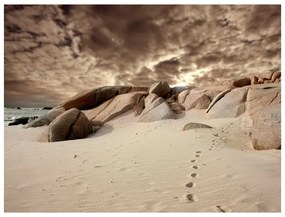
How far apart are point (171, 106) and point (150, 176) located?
9142 mm

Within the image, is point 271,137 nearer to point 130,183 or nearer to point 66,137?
point 130,183

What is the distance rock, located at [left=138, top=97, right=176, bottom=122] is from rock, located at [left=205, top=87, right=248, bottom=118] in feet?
6.65

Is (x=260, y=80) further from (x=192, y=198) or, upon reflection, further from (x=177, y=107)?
(x=192, y=198)

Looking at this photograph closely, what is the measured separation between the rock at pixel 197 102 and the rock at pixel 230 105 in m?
1.22

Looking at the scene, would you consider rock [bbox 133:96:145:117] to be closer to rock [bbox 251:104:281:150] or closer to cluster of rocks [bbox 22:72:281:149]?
cluster of rocks [bbox 22:72:281:149]

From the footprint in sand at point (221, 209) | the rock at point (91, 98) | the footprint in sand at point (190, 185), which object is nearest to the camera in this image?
the footprint in sand at point (221, 209)

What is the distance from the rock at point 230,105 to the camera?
34.6 ft

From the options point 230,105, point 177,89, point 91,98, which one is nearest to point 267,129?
point 230,105

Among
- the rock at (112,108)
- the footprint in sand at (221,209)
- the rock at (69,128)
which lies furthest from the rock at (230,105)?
the footprint in sand at (221,209)

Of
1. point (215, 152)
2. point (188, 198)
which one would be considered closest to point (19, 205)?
point (188, 198)

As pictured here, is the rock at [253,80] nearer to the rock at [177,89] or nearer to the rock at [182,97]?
the rock at [182,97]

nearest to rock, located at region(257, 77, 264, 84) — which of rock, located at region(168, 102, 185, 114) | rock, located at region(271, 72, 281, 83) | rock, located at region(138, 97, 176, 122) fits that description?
rock, located at region(271, 72, 281, 83)
